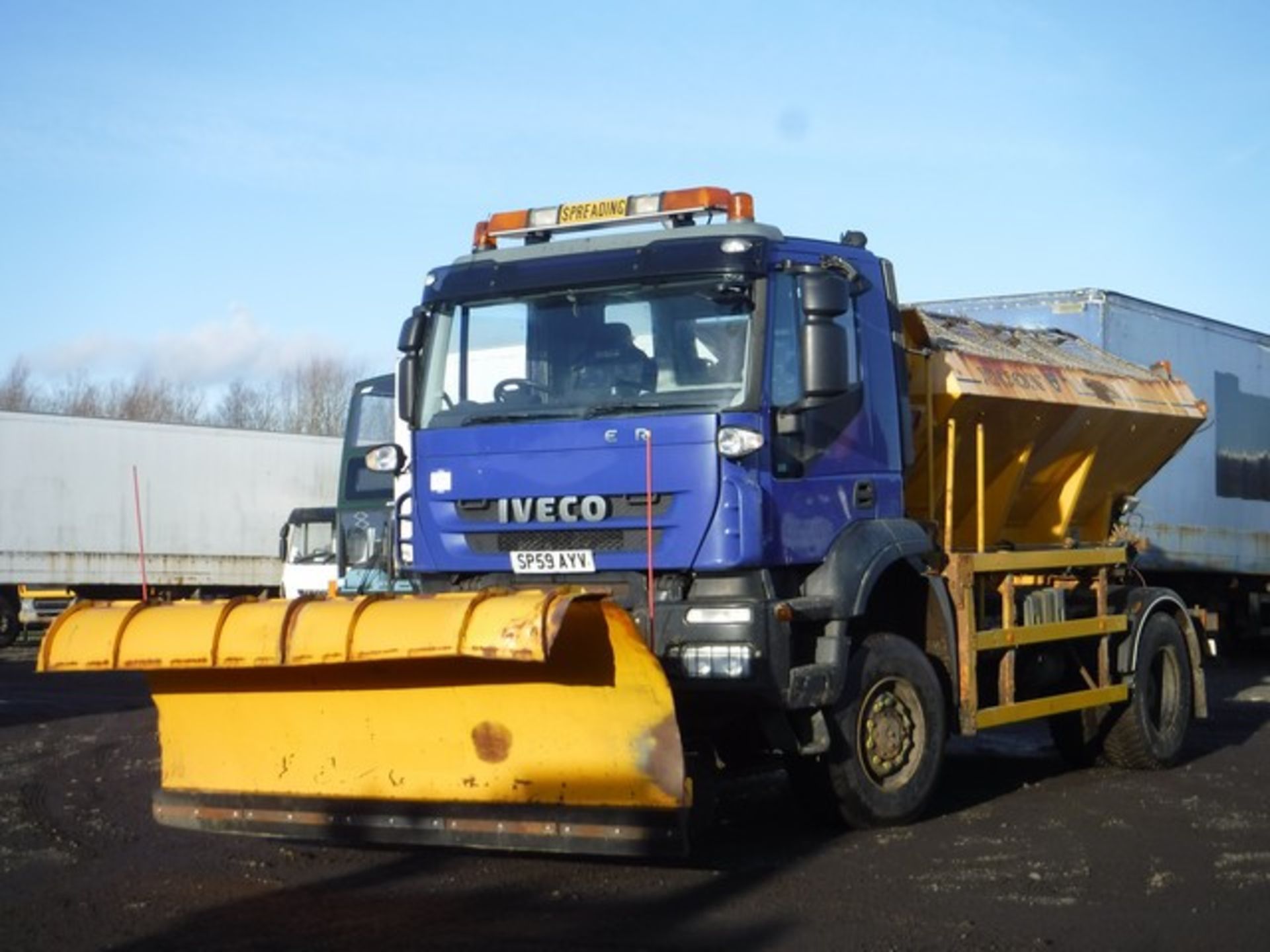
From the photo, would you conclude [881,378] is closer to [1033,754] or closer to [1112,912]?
[1112,912]

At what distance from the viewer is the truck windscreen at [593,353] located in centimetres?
852

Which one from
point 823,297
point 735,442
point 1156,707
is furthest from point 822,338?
point 1156,707

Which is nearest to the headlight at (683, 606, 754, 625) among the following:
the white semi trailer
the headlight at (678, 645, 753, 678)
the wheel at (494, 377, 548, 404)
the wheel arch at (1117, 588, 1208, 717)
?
the headlight at (678, 645, 753, 678)

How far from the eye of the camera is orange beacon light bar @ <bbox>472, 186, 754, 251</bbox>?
915 cm

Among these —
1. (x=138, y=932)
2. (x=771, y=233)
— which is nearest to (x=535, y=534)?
(x=771, y=233)

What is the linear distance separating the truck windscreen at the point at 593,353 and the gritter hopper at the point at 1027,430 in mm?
2082

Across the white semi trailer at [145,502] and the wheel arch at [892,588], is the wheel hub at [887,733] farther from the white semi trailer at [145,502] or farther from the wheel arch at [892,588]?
the white semi trailer at [145,502]

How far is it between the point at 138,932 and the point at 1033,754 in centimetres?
818

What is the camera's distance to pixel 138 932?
269 inches

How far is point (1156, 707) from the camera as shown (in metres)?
12.4

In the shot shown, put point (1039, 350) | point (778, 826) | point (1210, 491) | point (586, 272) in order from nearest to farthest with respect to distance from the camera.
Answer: point (586, 272)
point (778, 826)
point (1039, 350)
point (1210, 491)

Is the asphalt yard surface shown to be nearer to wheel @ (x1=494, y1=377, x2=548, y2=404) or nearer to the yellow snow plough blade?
the yellow snow plough blade

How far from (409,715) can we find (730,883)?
1.66 metres

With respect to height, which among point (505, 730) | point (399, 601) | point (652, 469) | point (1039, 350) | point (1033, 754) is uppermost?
point (1039, 350)
